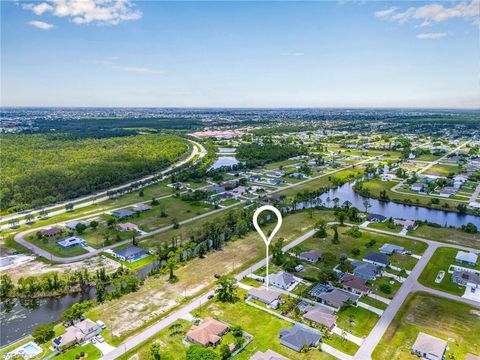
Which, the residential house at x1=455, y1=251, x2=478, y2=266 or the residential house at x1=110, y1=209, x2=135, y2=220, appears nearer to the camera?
the residential house at x1=455, y1=251, x2=478, y2=266

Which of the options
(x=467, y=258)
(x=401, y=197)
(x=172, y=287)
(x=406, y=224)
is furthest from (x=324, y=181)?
(x=172, y=287)

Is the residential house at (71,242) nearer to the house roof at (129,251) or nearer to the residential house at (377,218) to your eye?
the house roof at (129,251)

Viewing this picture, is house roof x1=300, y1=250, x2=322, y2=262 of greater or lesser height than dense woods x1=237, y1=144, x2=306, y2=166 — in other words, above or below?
below

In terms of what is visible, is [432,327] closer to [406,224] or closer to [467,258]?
[467,258]

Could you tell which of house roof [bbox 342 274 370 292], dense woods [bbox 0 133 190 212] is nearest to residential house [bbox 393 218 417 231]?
house roof [bbox 342 274 370 292]

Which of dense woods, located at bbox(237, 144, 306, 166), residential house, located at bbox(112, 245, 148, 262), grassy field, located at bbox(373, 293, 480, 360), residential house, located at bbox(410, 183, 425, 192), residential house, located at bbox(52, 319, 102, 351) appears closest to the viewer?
grassy field, located at bbox(373, 293, 480, 360)

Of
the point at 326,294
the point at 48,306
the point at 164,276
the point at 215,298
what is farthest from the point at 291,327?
the point at 48,306

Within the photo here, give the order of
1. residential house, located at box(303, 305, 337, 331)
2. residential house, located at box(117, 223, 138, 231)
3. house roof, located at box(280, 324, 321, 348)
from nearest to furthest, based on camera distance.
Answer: house roof, located at box(280, 324, 321, 348)
residential house, located at box(303, 305, 337, 331)
residential house, located at box(117, 223, 138, 231)

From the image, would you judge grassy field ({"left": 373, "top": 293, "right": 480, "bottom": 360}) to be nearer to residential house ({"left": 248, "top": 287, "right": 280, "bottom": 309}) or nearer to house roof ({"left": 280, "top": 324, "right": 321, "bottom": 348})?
house roof ({"left": 280, "top": 324, "right": 321, "bottom": 348})
